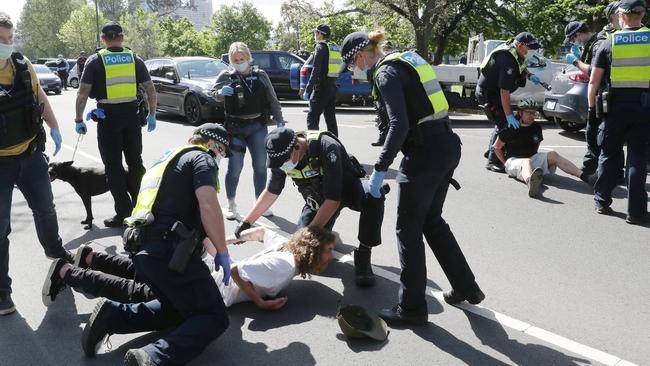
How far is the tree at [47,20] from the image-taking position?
9012 centimetres

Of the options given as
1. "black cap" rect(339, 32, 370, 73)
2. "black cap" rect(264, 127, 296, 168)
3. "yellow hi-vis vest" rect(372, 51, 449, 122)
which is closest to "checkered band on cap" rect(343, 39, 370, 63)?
"black cap" rect(339, 32, 370, 73)

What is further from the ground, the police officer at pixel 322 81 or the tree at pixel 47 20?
the tree at pixel 47 20

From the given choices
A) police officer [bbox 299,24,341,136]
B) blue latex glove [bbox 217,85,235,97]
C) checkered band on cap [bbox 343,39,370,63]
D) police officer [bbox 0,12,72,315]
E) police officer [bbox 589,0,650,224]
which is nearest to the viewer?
checkered band on cap [bbox 343,39,370,63]

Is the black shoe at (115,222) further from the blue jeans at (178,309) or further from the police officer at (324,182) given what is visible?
the blue jeans at (178,309)

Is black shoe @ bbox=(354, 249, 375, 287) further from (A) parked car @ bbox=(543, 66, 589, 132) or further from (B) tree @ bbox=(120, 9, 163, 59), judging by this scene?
(B) tree @ bbox=(120, 9, 163, 59)

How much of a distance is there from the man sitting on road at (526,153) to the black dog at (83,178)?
4589 mm

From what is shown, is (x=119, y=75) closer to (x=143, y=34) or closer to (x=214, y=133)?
(x=214, y=133)

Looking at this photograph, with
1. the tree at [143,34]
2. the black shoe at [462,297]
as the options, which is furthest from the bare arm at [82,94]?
the tree at [143,34]

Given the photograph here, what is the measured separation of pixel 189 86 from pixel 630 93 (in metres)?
9.86

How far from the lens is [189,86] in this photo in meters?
13.3

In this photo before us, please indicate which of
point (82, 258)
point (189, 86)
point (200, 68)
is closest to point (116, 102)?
point (82, 258)

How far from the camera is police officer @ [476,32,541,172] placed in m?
7.40

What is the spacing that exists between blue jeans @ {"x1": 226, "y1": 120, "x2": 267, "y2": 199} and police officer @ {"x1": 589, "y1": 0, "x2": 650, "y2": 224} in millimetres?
3365

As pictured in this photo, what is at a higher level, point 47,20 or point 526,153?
point 47,20
